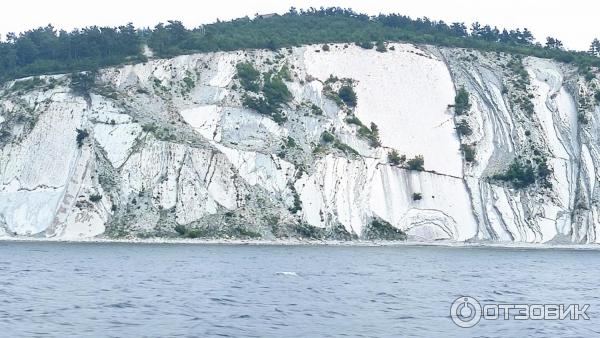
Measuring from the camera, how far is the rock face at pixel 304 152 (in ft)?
257

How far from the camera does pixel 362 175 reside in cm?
8544

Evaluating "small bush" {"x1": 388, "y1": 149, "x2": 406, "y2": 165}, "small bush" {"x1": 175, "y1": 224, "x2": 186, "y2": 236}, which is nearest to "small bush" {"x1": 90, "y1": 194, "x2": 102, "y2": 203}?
"small bush" {"x1": 175, "y1": 224, "x2": 186, "y2": 236}

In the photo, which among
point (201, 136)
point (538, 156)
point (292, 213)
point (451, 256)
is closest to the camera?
point (451, 256)

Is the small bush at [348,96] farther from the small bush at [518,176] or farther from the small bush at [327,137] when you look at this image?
the small bush at [518,176]

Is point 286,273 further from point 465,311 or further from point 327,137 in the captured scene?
point 327,137

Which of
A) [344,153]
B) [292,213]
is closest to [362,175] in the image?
[344,153]

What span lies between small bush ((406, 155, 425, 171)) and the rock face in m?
0.61

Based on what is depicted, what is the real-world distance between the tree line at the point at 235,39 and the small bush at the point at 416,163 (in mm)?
21359

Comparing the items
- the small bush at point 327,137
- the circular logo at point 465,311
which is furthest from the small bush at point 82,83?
the circular logo at point 465,311

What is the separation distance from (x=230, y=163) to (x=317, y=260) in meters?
22.7

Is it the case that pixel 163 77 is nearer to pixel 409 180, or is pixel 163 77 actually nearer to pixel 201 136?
pixel 201 136

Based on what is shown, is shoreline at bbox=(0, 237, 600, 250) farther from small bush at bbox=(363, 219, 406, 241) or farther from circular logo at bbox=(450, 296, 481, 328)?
circular logo at bbox=(450, 296, 481, 328)

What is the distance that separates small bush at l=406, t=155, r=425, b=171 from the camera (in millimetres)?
89062

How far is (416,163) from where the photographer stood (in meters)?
89.1
